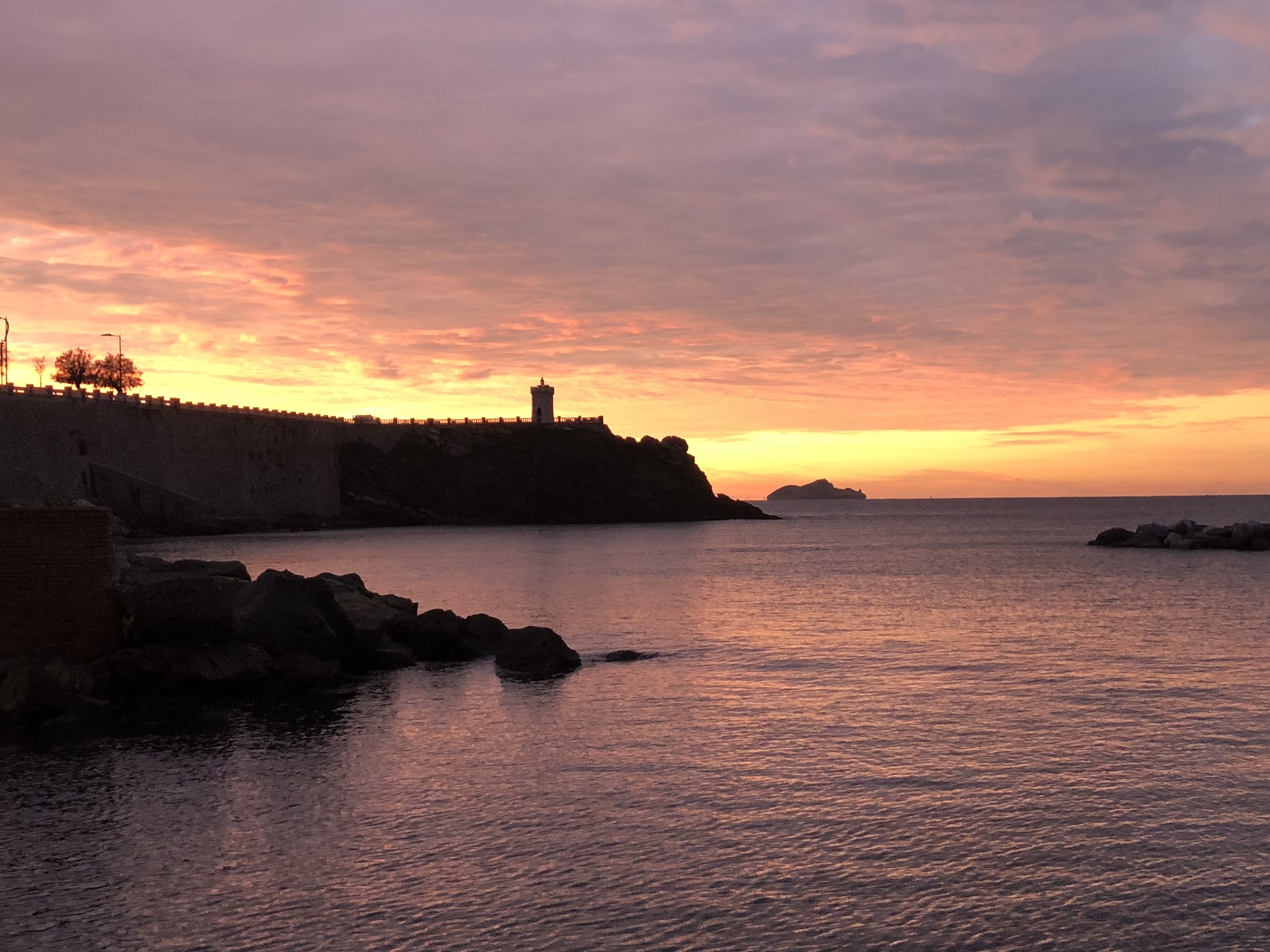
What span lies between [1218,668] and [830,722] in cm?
1354

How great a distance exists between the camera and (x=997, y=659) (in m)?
32.4

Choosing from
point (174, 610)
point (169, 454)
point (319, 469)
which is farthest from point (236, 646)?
point (319, 469)

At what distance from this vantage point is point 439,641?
1302 inches

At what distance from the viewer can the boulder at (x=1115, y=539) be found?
336 ft

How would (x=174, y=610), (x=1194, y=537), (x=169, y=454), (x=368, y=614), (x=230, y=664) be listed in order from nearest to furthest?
(x=174, y=610), (x=230, y=664), (x=368, y=614), (x=1194, y=537), (x=169, y=454)

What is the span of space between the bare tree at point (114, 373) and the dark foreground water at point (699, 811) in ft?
420

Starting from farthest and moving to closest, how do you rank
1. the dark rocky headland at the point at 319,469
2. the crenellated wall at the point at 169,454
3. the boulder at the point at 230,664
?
the dark rocky headland at the point at 319,469
the crenellated wall at the point at 169,454
the boulder at the point at 230,664

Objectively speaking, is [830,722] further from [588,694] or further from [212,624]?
[212,624]

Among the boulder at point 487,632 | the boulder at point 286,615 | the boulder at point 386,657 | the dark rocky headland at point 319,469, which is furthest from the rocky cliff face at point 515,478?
the boulder at point 286,615

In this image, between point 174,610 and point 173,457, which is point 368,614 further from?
point 173,457

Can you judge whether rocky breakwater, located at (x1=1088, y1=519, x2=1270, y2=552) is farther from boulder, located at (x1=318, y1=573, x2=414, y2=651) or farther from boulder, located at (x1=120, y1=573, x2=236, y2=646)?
boulder, located at (x1=120, y1=573, x2=236, y2=646)

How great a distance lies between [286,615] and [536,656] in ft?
22.4

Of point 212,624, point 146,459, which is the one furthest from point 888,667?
point 146,459

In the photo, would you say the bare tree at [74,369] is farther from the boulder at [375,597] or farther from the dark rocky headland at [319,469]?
the boulder at [375,597]
